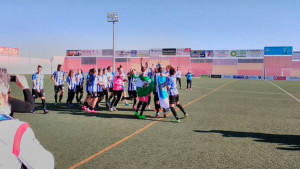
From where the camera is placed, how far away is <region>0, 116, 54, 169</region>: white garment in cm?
123

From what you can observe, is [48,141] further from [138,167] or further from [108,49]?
[108,49]

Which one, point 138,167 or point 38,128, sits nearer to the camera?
point 138,167

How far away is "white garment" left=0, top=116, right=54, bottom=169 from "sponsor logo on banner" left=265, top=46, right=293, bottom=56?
61734 millimetres

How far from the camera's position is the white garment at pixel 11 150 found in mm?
1227

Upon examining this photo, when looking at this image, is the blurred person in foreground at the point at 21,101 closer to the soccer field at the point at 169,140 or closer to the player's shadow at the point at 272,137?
the soccer field at the point at 169,140

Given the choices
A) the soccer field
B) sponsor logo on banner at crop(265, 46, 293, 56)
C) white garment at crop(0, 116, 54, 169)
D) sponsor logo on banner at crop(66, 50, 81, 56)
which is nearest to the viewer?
white garment at crop(0, 116, 54, 169)

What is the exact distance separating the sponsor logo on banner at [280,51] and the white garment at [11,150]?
61.7 metres

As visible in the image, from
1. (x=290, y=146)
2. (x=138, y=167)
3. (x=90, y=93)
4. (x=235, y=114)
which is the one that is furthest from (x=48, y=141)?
(x=235, y=114)

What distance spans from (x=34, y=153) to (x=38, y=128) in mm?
6372

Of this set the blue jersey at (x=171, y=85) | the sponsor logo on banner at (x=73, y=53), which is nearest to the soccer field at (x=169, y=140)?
the blue jersey at (x=171, y=85)

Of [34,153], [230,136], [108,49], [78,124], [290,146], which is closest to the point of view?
[34,153]

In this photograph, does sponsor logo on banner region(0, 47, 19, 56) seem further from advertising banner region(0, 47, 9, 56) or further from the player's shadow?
the player's shadow

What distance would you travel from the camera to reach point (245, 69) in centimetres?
5812

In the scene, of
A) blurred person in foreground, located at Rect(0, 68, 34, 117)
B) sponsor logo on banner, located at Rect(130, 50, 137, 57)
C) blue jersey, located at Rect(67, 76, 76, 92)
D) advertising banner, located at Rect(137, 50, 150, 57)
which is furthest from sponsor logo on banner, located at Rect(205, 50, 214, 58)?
blurred person in foreground, located at Rect(0, 68, 34, 117)
